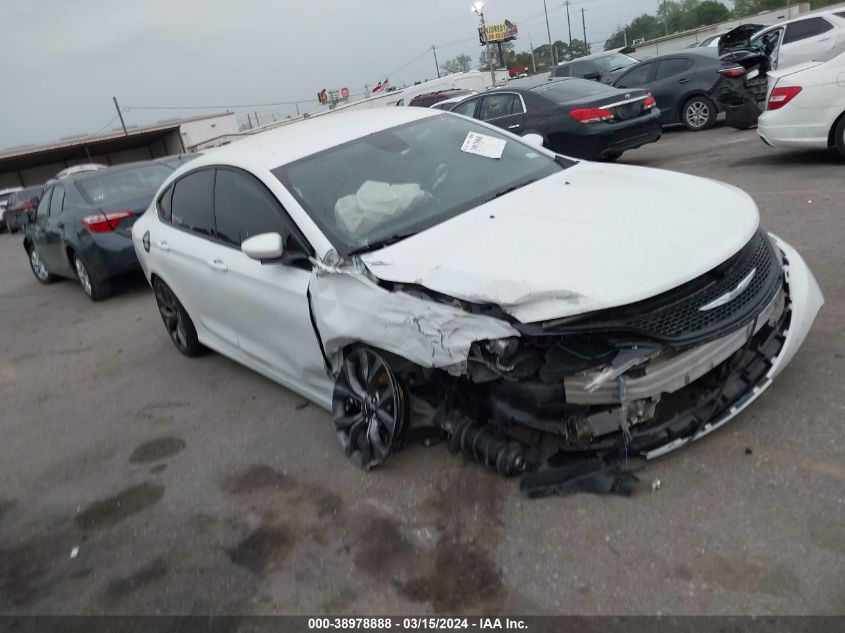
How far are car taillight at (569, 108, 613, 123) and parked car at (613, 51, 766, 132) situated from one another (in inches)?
90.2

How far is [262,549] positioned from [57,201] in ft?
25.6

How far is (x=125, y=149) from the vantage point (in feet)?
160

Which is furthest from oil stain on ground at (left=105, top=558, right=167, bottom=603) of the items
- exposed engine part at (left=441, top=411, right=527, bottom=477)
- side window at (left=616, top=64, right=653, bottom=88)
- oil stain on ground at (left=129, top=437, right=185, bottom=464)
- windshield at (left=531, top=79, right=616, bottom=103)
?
side window at (left=616, top=64, right=653, bottom=88)

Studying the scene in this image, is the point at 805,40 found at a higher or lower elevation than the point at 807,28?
lower

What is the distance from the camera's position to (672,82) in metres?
13.3

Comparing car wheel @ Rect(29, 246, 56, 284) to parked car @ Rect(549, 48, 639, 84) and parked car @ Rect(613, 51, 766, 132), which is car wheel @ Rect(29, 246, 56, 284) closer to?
parked car @ Rect(613, 51, 766, 132)

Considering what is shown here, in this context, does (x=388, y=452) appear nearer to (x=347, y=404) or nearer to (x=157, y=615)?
(x=347, y=404)

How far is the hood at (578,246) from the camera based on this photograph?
2.84 metres

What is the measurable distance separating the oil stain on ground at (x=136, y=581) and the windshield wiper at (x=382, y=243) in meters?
1.74

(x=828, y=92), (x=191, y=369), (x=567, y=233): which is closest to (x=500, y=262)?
(x=567, y=233)

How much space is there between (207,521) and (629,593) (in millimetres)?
2115

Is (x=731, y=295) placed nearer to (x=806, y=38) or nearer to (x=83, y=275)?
(x=83, y=275)

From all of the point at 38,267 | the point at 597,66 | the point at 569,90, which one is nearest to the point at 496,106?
the point at 569,90

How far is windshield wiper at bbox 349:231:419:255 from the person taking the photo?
361 cm
